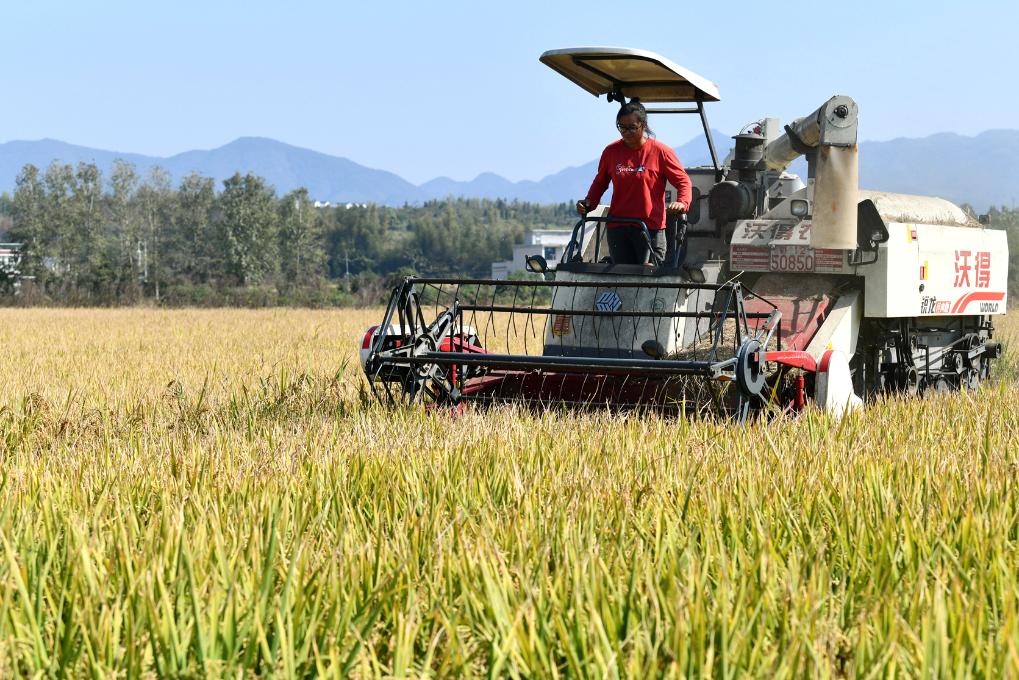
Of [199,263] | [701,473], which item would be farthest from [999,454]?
[199,263]

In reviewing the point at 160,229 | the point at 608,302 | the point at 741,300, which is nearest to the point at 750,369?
the point at 741,300

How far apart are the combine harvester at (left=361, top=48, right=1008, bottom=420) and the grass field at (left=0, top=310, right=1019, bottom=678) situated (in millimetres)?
923

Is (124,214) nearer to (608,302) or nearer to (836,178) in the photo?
(608,302)

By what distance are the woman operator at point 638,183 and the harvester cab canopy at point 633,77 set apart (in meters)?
0.27

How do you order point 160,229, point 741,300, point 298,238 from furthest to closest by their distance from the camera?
point 298,238 → point 160,229 → point 741,300

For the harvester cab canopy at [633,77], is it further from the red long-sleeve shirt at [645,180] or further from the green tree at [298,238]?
the green tree at [298,238]

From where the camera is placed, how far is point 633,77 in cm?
858

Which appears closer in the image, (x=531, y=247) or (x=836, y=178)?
(x=836, y=178)

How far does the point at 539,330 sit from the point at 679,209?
14.4m

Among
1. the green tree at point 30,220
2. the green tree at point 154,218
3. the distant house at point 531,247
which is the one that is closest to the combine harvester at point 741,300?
the green tree at point 30,220

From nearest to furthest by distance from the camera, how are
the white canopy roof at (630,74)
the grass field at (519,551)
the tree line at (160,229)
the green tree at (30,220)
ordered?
the grass field at (519,551)
the white canopy roof at (630,74)
the green tree at (30,220)
the tree line at (160,229)

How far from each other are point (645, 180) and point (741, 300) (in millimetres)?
1542

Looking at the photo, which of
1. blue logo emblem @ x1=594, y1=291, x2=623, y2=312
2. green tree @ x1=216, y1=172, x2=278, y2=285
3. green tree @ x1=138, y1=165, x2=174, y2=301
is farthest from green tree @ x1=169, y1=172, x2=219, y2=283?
blue logo emblem @ x1=594, y1=291, x2=623, y2=312

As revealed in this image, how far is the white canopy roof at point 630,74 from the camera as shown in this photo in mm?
8016
